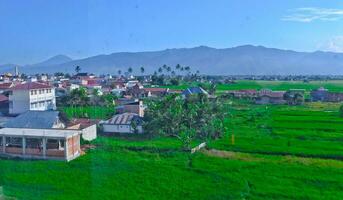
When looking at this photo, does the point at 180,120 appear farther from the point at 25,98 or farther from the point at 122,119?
the point at 25,98

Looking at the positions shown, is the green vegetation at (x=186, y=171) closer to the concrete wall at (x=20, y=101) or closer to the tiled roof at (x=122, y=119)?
the tiled roof at (x=122, y=119)

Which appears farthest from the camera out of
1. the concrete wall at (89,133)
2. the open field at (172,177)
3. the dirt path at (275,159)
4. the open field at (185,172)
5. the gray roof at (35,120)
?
the concrete wall at (89,133)

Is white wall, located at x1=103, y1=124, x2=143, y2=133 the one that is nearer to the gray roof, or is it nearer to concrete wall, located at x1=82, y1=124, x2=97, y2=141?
concrete wall, located at x1=82, y1=124, x2=97, y2=141

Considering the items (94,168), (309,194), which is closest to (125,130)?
(94,168)

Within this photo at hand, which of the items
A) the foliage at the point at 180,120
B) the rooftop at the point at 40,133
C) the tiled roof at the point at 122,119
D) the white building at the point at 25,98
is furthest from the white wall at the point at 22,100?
the foliage at the point at 180,120

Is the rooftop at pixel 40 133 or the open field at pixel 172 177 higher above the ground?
the rooftop at pixel 40 133

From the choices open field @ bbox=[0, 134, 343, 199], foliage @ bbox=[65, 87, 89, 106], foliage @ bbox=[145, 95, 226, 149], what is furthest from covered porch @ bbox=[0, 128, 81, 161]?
foliage @ bbox=[65, 87, 89, 106]

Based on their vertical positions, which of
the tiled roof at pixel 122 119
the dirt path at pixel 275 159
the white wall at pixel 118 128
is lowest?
the dirt path at pixel 275 159
